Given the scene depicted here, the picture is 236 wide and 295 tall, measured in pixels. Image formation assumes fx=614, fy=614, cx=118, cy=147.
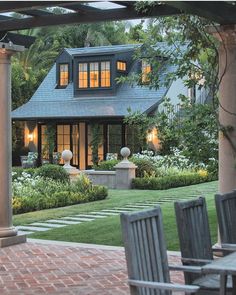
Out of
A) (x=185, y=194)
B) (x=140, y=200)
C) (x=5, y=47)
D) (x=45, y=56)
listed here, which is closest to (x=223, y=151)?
(x=5, y=47)

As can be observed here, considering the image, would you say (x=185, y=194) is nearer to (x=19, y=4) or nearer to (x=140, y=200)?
(x=140, y=200)

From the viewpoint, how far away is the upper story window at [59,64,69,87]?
3067 cm

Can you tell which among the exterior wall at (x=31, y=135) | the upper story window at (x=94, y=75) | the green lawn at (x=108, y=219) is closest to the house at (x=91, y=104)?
the upper story window at (x=94, y=75)

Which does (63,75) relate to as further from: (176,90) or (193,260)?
(193,260)

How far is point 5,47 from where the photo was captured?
8.52 m

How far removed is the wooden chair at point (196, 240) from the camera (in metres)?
4.14

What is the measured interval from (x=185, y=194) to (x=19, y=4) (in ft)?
37.4

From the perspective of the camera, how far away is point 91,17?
805 centimetres

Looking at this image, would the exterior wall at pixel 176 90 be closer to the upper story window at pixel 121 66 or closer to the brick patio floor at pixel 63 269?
the upper story window at pixel 121 66

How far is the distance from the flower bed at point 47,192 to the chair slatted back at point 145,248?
984 centimetres

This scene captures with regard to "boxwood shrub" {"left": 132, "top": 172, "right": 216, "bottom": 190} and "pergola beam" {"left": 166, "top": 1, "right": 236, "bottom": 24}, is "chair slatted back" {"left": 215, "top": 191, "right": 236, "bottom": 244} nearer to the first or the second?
"pergola beam" {"left": 166, "top": 1, "right": 236, "bottom": 24}

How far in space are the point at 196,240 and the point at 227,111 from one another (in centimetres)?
365

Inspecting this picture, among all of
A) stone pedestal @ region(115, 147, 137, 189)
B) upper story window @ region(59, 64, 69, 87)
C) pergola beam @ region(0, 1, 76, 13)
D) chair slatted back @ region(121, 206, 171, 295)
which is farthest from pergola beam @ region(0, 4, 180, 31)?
upper story window @ region(59, 64, 69, 87)

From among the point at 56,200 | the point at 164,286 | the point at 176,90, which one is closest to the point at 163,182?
the point at 56,200
